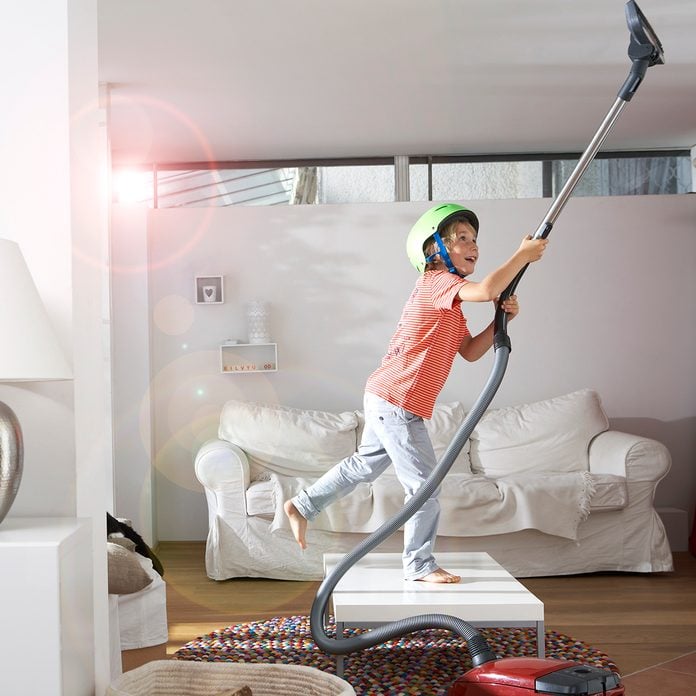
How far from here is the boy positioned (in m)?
2.82

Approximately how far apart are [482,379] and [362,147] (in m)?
1.59

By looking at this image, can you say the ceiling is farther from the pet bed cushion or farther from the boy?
the pet bed cushion

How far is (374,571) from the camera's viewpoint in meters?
3.06

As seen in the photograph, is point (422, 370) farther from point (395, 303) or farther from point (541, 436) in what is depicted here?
point (395, 303)

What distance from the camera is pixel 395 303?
5.50 m

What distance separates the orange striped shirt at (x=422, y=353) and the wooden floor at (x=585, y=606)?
3.77 feet

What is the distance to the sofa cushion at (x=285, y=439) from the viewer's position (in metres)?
4.88

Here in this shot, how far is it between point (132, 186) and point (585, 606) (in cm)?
364

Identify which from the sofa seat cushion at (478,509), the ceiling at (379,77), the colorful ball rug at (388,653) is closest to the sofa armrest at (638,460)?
the sofa seat cushion at (478,509)

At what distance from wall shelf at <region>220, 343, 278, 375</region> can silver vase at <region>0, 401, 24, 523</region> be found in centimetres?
352

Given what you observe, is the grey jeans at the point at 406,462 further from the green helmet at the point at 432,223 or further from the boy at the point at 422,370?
the green helmet at the point at 432,223

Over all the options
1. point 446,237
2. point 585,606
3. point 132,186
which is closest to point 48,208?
point 446,237

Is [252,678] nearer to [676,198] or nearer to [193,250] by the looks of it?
[193,250]

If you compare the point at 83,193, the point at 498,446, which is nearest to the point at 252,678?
the point at 83,193
